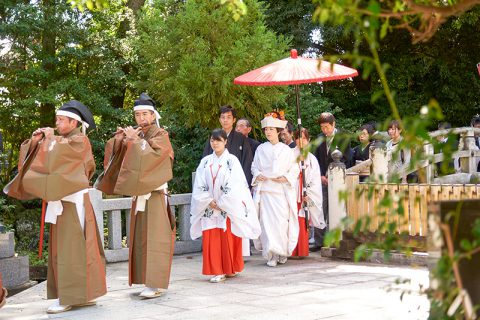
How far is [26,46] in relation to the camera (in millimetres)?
15289

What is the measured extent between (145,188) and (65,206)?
0.78 meters

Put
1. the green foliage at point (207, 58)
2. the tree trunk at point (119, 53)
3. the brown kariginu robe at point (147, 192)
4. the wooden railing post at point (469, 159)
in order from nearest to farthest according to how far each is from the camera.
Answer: the brown kariginu robe at point (147, 192), the green foliage at point (207, 58), the wooden railing post at point (469, 159), the tree trunk at point (119, 53)

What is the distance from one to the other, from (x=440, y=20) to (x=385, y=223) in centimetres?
77

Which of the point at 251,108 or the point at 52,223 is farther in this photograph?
the point at 251,108

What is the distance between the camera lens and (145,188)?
7.13 m

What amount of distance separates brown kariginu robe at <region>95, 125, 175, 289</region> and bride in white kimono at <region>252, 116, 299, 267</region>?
2.15m

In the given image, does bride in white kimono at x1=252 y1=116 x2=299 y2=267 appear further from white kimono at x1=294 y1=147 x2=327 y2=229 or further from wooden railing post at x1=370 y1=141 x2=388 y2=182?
wooden railing post at x1=370 y1=141 x2=388 y2=182

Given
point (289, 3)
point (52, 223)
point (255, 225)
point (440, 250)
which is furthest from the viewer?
point (289, 3)

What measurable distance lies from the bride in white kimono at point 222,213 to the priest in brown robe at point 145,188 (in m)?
0.88

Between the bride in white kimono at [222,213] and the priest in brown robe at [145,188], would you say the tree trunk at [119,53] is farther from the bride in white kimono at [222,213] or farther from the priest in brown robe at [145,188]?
the priest in brown robe at [145,188]

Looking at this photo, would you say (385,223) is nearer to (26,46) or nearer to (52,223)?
(52,223)

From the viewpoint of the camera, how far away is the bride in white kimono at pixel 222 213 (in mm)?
8312

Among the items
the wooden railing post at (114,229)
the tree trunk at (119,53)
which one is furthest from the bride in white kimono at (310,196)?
the tree trunk at (119,53)

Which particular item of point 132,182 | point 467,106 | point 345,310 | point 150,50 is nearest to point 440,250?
point 345,310
